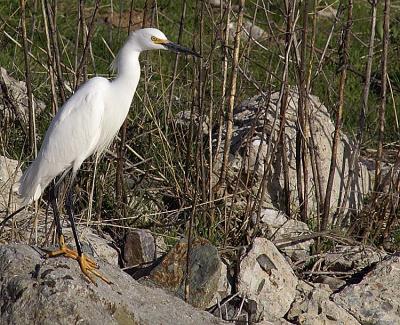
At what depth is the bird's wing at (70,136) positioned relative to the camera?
14.1 ft

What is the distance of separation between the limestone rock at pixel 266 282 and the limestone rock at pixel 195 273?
133 mm

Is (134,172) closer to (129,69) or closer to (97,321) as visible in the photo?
(129,69)

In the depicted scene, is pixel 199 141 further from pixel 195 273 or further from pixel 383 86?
pixel 383 86

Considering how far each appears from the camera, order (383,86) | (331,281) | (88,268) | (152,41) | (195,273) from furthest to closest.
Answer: (383,86) → (331,281) → (195,273) → (152,41) → (88,268)

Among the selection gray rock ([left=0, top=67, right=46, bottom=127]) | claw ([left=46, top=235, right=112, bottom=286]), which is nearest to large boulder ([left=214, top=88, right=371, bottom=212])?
gray rock ([left=0, top=67, right=46, bottom=127])

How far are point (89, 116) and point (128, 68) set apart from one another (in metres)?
0.27

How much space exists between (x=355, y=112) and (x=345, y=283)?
7.36 ft

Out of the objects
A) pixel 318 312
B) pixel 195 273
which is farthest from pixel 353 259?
pixel 195 273

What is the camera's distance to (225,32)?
195 inches

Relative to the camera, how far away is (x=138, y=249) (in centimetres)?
499

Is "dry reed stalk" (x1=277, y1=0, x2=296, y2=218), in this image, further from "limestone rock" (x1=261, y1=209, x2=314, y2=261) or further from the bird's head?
the bird's head

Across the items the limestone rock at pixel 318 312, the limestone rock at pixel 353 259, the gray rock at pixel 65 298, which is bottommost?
the limestone rock at pixel 318 312

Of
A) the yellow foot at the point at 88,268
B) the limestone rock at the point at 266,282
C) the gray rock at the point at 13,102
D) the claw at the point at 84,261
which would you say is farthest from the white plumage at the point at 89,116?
the gray rock at the point at 13,102

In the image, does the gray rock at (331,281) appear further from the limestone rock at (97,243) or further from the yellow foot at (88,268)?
the yellow foot at (88,268)
